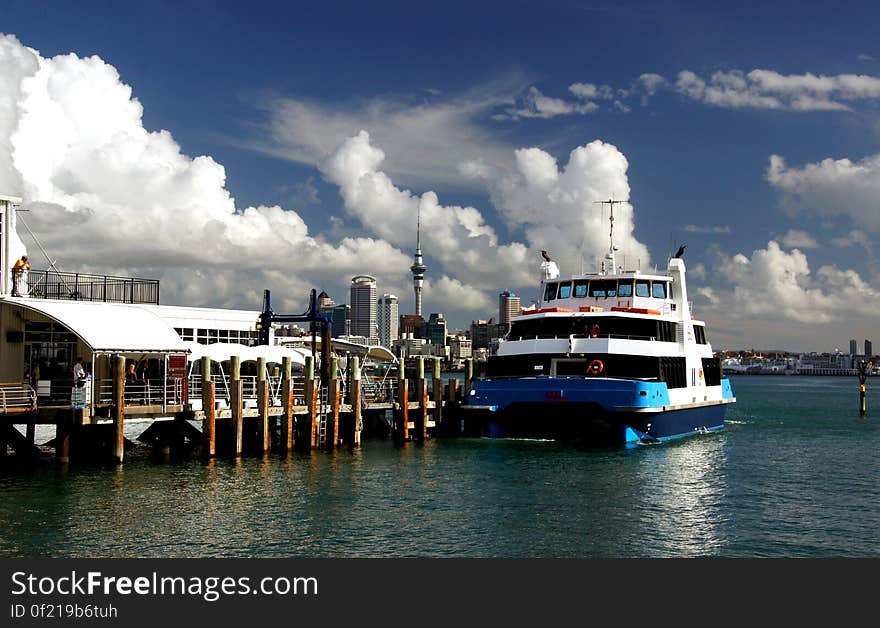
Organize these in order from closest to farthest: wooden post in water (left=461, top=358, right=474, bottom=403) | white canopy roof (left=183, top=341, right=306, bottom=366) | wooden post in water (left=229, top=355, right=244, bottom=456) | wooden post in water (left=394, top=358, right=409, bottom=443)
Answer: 1. wooden post in water (left=229, top=355, right=244, bottom=456)
2. white canopy roof (left=183, top=341, right=306, bottom=366)
3. wooden post in water (left=394, top=358, right=409, bottom=443)
4. wooden post in water (left=461, top=358, right=474, bottom=403)

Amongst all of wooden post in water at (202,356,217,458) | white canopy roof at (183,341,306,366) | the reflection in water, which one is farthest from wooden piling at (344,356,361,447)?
the reflection in water

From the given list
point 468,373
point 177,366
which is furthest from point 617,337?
point 177,366

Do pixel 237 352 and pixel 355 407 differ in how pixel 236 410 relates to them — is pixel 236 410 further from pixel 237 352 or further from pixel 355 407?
pixel 355 407

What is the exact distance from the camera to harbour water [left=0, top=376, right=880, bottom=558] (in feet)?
75.6

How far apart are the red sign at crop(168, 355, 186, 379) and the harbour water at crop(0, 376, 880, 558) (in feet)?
11.0

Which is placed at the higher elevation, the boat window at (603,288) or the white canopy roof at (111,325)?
the boat window at (603,288)

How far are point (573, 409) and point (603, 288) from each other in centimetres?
969

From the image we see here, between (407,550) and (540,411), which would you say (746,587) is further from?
(540,411)

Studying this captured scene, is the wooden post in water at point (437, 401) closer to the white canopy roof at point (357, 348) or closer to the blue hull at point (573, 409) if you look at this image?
the blue hull at point (573, 409)

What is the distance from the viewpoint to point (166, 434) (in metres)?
37.9

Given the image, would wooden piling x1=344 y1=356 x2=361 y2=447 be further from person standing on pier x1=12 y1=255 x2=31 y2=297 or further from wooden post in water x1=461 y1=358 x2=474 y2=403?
person standing on pier x1=12 y1=255 x2=31 y2=297

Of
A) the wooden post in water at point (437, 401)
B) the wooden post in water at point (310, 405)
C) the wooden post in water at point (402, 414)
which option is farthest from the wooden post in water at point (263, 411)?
the wooden post in water at point (437, 401)

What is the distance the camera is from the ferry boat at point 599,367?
41938 millimetres

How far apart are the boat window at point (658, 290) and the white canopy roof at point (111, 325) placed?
23832 millimetres
